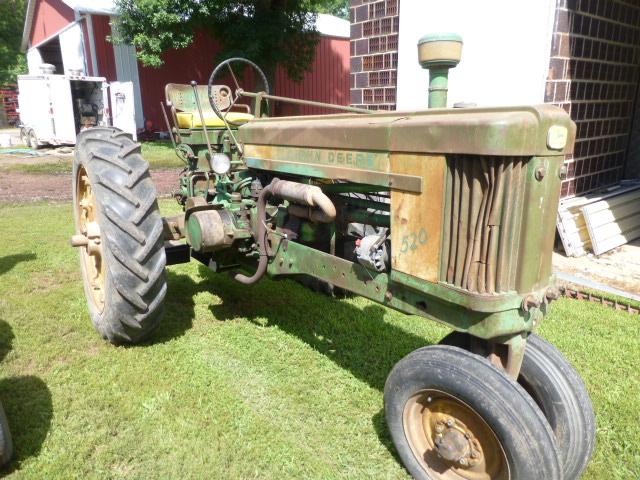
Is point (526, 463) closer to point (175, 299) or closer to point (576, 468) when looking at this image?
point (576, 468)

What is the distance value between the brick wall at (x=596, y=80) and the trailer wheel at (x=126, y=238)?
380 centimetres

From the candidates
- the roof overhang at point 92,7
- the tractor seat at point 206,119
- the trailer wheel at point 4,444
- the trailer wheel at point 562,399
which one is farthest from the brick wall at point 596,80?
the roof overhang at point 92,7

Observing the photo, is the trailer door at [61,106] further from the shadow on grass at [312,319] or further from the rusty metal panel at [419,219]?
the rusty metal panel at [419,219]

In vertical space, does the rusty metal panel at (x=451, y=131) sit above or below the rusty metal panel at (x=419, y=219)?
above

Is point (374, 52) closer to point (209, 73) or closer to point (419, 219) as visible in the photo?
point (419, 219)

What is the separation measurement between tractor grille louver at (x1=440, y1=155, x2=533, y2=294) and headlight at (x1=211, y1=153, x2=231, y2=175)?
1.75m

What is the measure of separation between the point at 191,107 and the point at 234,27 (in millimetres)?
10968

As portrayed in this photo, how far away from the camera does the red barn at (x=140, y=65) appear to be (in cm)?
1658

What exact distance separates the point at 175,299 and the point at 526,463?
116 inches

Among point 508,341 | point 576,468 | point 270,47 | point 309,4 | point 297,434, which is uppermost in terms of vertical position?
point 309,4

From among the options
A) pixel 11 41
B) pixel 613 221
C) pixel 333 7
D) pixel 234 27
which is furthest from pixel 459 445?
pixel 11 41

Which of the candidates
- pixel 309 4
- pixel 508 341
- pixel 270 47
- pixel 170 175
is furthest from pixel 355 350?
pixel 309 4

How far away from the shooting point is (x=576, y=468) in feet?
6.55

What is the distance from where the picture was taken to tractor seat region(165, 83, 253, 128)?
159 inches
